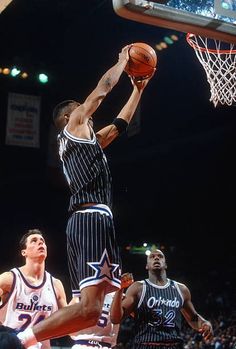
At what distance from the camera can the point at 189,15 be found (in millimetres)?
5109

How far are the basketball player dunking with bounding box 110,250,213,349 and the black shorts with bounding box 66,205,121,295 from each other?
192 cm

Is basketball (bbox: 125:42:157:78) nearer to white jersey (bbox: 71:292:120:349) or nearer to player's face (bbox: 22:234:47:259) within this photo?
player's face (bbox: 22:234:47:259)

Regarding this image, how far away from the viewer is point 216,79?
619cm

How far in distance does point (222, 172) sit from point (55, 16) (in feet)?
23.7

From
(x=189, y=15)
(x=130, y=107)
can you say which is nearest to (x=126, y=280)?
(x=130, y=107)

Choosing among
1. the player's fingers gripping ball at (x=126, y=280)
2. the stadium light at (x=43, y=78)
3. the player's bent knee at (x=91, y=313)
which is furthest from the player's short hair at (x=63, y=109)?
the stadium light at (x=43, y=78)

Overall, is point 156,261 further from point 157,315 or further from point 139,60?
point 139,60

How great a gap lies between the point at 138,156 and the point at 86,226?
Answer: 14.9 meters

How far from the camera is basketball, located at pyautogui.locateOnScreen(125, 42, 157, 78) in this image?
14.2ft

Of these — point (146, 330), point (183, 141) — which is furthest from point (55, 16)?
point (146, 330)

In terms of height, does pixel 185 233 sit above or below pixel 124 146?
below

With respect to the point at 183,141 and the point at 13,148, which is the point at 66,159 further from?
the point at 13,148

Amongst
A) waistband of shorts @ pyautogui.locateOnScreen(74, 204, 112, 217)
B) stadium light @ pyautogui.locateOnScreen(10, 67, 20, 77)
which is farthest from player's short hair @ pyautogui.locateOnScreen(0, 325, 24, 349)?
stadium light @ pyautogui.locateOnScreen(10, 67, 20, 77)

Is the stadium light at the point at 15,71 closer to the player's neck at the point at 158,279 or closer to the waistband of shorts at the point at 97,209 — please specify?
the player's neck at the point at 158,279
